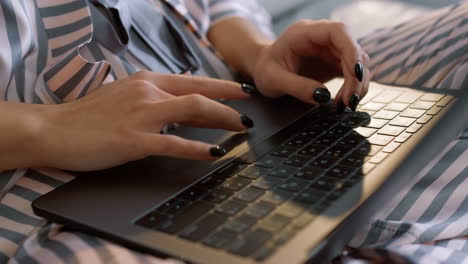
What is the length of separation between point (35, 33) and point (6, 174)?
17 cm

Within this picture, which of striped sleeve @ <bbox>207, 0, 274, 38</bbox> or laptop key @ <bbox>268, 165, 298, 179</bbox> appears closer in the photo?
laptop key @ <bbox>268, 165, 298, 179</bbox>

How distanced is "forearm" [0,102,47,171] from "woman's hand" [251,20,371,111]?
299 mm

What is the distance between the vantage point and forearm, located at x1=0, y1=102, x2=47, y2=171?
0.57 meters

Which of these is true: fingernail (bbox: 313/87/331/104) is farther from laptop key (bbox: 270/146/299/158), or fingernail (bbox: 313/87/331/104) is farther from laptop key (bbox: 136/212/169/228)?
laptop key (bbox: 136/212/169/228)

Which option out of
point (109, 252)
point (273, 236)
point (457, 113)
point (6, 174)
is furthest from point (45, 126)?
point (457, 113)

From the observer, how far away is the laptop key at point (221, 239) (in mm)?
415

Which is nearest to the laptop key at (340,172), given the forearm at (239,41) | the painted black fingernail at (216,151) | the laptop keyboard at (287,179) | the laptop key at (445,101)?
the laptop keyboard at (287,179)

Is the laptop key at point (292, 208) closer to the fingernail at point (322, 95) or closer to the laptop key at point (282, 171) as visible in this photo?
the laptop key at point (282, 171)

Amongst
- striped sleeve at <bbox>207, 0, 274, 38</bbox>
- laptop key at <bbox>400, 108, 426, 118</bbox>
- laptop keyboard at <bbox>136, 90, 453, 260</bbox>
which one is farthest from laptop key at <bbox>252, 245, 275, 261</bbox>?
striped sleeve at <bbox>207, 0, 274, 38</bbox>

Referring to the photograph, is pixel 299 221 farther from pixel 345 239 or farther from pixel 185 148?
pixel 185 148

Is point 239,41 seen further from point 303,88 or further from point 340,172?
point 340,172

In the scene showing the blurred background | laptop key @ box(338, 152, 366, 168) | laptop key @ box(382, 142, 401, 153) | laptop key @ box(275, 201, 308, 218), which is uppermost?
laptop key @ box(275, 201, 308, 218)

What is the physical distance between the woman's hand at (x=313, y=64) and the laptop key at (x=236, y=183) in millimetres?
183

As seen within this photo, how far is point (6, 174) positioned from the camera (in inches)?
23.2
